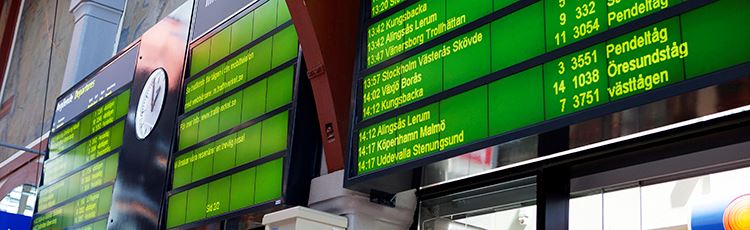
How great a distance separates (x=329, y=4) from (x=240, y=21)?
4.14 feet

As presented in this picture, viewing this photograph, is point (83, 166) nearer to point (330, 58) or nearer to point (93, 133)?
point (93, 133)

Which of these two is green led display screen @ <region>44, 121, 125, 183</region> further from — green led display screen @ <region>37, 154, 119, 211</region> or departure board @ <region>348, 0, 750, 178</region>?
departure board @ <region>348, 0, 750, 178</region>

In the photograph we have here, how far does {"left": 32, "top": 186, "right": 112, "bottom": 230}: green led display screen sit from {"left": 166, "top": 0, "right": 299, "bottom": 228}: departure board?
1.07 metres

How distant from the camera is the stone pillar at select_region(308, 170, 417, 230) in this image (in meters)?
4.59

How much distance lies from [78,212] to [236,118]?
7.86 ft

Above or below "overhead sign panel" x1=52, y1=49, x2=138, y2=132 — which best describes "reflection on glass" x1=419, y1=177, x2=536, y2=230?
below

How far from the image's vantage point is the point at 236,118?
5.73m

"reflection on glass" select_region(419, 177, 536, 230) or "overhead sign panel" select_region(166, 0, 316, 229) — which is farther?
"overhead sign panel" select_region(166, 0, 316, 229)

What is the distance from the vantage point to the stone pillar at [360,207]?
4.59 meters

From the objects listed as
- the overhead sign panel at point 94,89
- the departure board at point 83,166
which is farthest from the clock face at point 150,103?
the overhead sign panel at point 94,89

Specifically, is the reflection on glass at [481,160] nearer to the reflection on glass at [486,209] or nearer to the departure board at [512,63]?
the departure board at [512,63]

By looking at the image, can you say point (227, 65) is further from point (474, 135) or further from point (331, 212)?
point (474, 135)

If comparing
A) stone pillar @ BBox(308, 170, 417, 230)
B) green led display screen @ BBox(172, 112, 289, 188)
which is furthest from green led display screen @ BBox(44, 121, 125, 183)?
stone pillar @ BBox(308, 170, 417, 230)

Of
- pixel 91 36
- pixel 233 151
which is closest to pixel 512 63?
pixel 233 151
